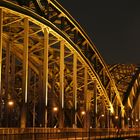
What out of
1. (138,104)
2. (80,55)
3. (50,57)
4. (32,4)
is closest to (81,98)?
(138,104)

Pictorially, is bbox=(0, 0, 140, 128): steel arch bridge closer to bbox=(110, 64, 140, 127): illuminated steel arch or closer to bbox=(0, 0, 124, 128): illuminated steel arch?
bbox=(0, 0, 124, 128): illuminated steel arch

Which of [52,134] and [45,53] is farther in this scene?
[45,53]

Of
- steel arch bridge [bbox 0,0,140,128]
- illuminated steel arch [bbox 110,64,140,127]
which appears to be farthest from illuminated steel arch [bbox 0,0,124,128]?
illuminated steel arch [bbox 110,64,140,127]

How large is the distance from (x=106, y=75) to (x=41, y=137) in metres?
30.1

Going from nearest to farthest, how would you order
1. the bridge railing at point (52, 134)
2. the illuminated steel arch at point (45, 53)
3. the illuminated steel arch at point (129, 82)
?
the bridge railing at point (52, 134) → the illuminated steel arch at point (45, 53) → the illuminated steel arch at point (129, 82)

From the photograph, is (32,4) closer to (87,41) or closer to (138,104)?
(87,41)

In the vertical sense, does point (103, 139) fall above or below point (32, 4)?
below

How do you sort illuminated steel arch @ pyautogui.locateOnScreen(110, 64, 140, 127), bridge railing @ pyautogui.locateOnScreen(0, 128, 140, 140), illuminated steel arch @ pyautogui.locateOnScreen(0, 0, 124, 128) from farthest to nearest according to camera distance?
illuminated steel arch @ pyautogui.locateOnScreen(110, 64, 140, 127) → illuminated steel arch @ pyautogui.locateOnScreen(0, 0, 124, 128) → bridge railing @ pyautogui.locateOnScreen(0, 128, 140, 140)

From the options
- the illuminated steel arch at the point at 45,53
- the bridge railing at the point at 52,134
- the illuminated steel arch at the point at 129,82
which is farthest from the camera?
A: the illuminated steel arch at the point at 129,82

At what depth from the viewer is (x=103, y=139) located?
5422 centimetres

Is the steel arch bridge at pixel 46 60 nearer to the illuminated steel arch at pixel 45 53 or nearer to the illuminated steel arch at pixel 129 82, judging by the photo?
the illuminated steel arch at pixel 45 53

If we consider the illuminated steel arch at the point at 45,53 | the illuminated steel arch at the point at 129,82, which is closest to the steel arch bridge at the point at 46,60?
the illuminated steel arch at the point at 45,53

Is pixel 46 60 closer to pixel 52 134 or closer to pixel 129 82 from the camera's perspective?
pixel 52 134

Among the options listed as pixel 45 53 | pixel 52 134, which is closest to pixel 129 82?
pixel 45 53
